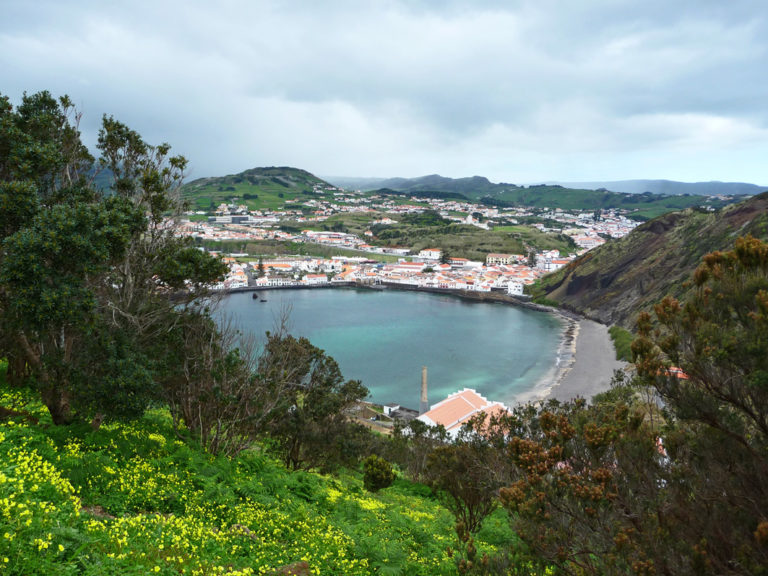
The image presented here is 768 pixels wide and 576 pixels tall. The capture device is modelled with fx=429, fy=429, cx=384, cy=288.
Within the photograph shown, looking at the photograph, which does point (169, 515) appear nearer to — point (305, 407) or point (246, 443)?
point (246, 443)

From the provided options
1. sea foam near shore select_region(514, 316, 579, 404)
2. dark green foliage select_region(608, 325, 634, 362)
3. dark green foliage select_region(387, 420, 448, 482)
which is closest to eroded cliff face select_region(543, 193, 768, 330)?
dark green foliage select_region(608, 325, 634, 362)

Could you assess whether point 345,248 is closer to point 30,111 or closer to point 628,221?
point 30,111

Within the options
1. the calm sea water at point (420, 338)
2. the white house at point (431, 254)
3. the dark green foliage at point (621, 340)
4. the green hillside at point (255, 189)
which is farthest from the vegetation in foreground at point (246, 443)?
the green hillside at point (255, 189)

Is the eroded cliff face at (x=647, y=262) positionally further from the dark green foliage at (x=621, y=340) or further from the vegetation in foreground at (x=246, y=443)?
the vegetation in foreground at (x=246, y=443)

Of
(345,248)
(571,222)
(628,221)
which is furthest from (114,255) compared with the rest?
(628,221)

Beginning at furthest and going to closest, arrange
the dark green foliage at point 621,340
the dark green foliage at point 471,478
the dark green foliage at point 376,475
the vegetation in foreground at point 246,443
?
the dark green foliage at point 621,340
the dark green foliage at point 376,475
the dark green foliage at point 471,478
the vegetation in foreground at point 246,443

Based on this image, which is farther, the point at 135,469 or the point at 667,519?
the point at 135,469

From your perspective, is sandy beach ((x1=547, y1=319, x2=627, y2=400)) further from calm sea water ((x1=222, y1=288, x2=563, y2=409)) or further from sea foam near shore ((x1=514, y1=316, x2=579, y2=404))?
calm sea water ((x1=222, y1=288, x2=563, y2=409))
